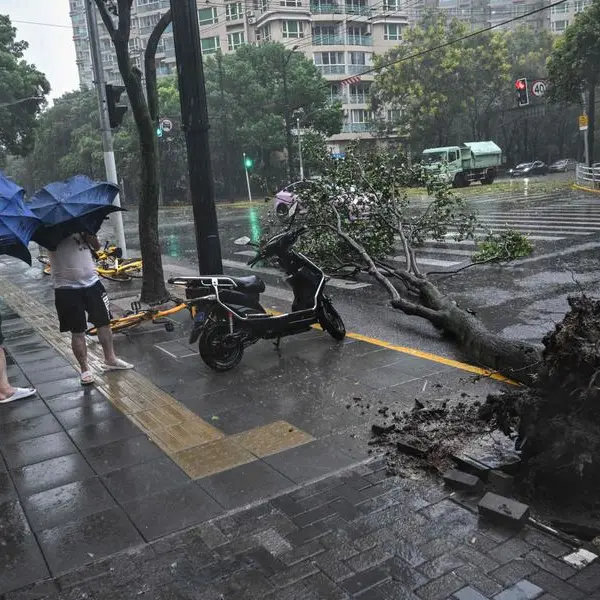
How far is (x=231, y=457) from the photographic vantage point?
14.0 feet

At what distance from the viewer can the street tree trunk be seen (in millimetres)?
8664

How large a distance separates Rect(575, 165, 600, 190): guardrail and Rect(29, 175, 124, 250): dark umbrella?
85.4 feet

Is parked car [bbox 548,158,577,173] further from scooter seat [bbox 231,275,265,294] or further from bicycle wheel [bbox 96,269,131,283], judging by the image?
scooter seat [bbox 231,275,265,294]

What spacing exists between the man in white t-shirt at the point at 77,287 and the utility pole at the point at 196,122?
1479 millimetres

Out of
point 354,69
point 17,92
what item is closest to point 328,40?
point 354,69

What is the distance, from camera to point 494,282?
9.95 meters

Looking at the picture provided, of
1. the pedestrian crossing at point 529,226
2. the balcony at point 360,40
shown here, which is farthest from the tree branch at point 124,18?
the balcony at point 360,40

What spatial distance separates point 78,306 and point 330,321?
267cm

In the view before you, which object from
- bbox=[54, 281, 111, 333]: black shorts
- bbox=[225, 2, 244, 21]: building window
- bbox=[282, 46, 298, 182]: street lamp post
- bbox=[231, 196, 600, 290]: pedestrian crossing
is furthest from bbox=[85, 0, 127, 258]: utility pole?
bbox=[225, 2, 244, 21]: building window

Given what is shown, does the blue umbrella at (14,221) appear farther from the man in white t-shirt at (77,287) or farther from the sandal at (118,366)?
the sandal at (118,366)

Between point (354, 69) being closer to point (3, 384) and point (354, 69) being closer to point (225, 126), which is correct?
point (225, 126)

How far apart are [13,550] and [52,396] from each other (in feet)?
8.76

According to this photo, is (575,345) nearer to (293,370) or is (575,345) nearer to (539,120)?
(293,370)

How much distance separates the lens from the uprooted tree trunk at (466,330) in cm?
517
